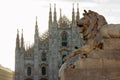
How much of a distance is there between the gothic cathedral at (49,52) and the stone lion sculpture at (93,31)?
69204 millimetres

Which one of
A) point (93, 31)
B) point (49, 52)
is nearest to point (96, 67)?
point (93, 31)

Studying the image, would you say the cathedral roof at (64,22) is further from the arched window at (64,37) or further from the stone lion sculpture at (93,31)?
the stone lion sculpture at (93,31)

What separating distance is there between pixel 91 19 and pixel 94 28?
0.17 m

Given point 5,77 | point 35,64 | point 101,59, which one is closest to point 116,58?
point 101,59

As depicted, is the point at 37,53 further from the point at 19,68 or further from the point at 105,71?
the point at 105,71

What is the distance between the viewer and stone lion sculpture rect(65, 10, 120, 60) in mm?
8719

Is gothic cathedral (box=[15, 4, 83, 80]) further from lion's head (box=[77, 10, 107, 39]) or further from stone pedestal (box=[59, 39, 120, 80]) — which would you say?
stone pedestal (box=[59, 39, 120, 80])

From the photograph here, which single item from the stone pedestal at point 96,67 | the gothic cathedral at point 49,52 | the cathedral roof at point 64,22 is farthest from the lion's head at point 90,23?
the cathedral roof at point 64,22

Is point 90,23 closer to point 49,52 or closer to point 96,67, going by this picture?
point 96,67

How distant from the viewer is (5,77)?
127188 millimetres

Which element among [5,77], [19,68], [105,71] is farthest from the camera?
[5,77]

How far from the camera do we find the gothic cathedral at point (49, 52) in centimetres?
7925

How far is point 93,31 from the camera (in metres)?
9.20

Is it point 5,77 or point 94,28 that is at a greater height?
point 5,77
